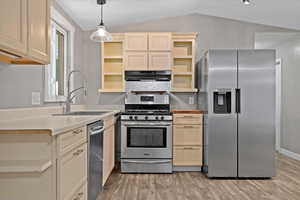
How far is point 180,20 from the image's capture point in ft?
17.3

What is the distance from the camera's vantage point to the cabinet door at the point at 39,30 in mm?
2038

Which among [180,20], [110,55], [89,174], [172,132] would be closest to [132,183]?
[172,132]

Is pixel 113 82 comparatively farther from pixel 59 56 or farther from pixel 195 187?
pixel 195 187

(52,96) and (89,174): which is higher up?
(52,96)

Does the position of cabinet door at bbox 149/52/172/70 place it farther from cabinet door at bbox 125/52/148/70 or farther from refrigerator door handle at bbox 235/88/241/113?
refrigerator door handle at bbox 235/88/241/113

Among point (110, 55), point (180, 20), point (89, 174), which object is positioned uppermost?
point (180, 20)

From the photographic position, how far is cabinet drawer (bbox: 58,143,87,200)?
1919 mm

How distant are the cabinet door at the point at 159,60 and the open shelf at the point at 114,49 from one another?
2.04 ft

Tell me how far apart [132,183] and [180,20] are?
2984 mm

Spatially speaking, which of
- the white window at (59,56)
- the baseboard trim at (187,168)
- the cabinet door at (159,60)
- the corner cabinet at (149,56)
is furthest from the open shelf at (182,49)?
the baseboard trim at (187,168)

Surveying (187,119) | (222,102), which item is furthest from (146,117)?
(222,102)

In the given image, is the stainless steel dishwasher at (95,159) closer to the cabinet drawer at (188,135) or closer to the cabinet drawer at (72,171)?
the cabinet drawer at (72,171)

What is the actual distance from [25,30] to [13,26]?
0.57 ft

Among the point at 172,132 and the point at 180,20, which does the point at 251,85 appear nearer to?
the point at 172,132
